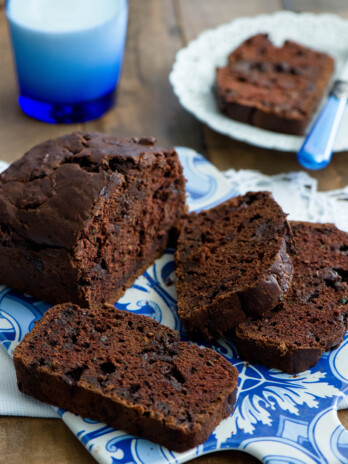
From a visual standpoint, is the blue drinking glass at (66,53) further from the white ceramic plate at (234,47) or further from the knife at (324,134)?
the knife at (324,134)

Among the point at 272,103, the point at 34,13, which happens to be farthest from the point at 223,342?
the point at 34,13

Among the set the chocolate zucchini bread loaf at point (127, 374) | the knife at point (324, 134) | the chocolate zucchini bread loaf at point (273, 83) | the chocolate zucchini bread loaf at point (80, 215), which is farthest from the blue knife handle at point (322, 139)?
the chocolate zucchini bread loaf at point (127, 374)

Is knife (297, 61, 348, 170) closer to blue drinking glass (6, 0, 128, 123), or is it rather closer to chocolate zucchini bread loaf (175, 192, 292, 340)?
chocolate zucchini bread loaf (175, 192, 292, 340)

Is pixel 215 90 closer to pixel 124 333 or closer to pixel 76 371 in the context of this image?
pixel 124 333

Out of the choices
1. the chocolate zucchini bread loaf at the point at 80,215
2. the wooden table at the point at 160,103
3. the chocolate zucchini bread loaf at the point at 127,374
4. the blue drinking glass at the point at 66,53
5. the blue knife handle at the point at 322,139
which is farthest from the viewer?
the wooden table at the point at 160,103

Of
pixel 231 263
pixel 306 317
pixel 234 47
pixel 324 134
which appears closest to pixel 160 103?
pixel 234 47
